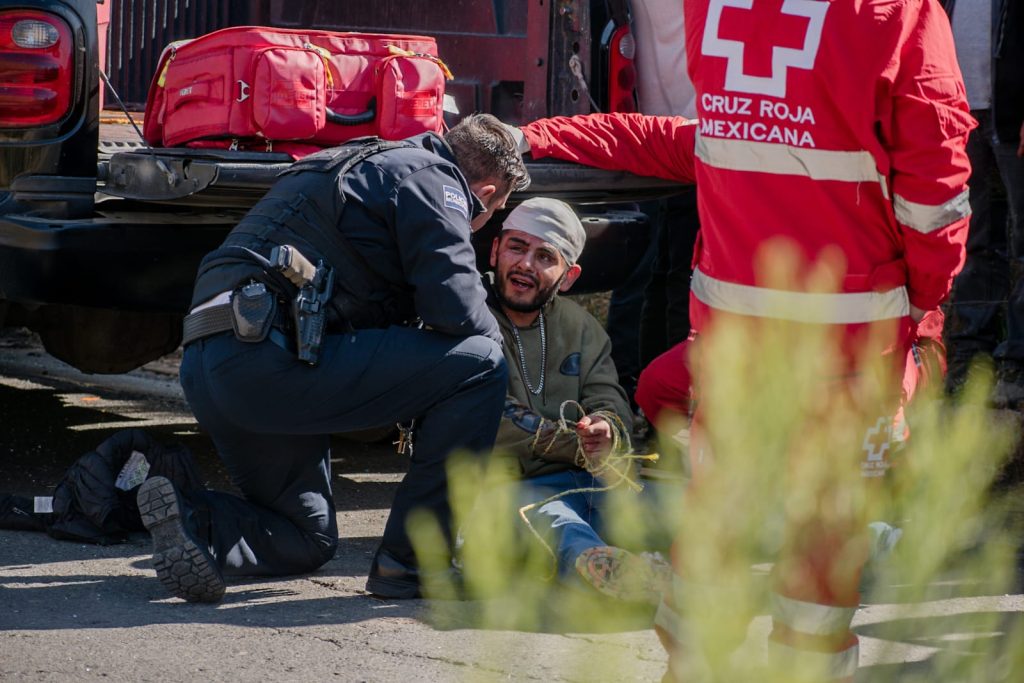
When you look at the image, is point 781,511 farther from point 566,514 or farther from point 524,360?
point 524,360

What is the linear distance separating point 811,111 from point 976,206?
2.73m

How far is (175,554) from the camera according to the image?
10.5 feet

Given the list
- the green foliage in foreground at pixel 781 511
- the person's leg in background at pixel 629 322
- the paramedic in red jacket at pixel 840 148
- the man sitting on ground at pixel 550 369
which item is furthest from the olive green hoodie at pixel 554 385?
the green foliage in foreground at pixel 781 511

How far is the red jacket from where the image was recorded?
240cm

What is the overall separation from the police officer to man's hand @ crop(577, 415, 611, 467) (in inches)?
13.4

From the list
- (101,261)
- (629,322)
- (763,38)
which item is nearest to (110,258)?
(101,261)

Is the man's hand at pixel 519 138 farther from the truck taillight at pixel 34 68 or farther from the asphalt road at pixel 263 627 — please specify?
the truck taillight at pixel 34 68

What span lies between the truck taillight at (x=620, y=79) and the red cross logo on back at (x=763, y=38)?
105 inches

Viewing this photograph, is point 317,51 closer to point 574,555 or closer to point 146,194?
point 146,194

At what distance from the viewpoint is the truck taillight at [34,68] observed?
12.6 feet

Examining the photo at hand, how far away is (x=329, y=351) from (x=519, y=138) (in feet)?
2.67

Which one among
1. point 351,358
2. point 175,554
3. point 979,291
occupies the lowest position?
point 175,554

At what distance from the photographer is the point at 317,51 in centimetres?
412

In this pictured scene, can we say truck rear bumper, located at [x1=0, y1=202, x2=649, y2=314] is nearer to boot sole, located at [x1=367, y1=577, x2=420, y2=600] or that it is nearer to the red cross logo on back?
boot sole, located at [x1=367, y1=577, x2=420, y2=600]
